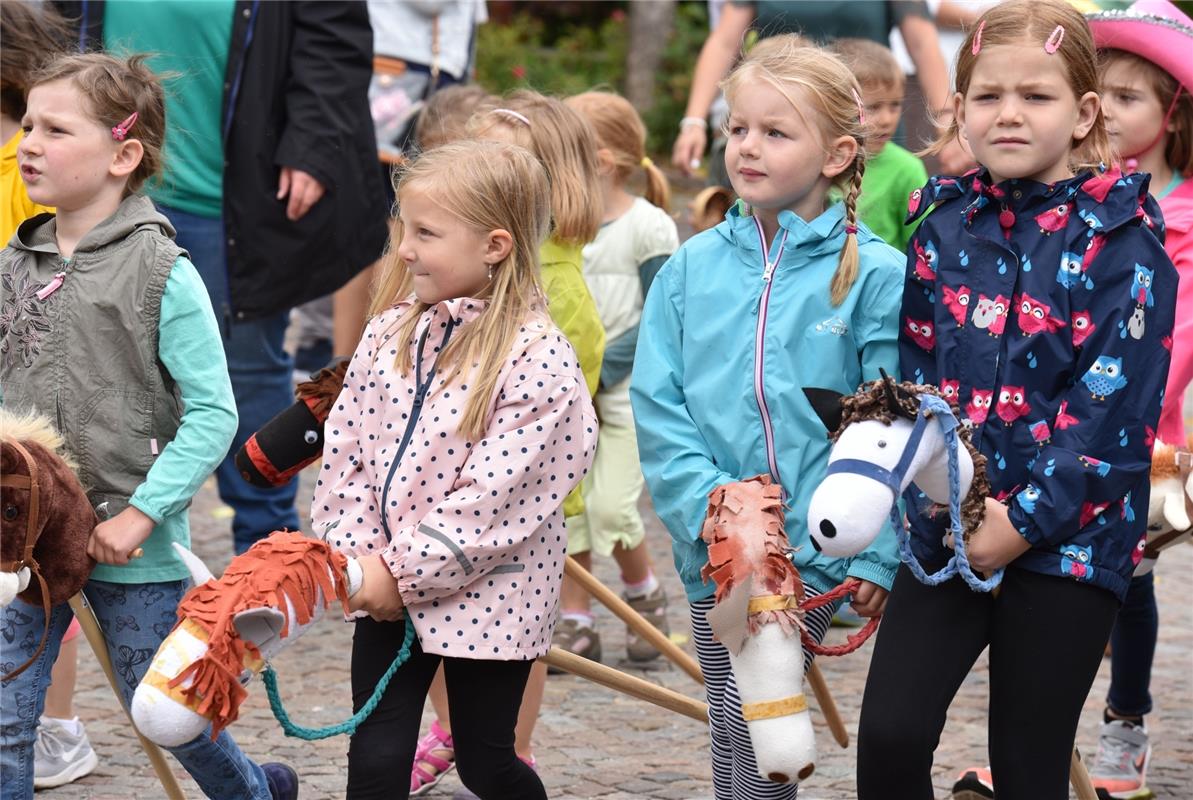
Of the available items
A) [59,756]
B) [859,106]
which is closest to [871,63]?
[859,106]

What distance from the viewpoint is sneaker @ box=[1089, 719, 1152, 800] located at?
462 cm

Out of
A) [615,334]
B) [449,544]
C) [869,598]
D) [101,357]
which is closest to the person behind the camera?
[449,544]

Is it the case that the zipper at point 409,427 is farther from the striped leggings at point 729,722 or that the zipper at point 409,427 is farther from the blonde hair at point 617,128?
the blonde hair at point 617,128

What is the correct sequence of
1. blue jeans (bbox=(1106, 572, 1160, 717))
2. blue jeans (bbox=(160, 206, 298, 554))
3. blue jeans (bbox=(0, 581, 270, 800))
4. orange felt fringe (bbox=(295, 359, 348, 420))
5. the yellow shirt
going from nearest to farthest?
blue jeans (bbox=(0, 581, 270, 800))
orange felt fringe (bbox=(295, 359, 348, 420))
the yellow shirt
blue jeans (bbox=(1106, 572, 1160, 717))
blue jeans (bbox=(160, 206, 298, 554))

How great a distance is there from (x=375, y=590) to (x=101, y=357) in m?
0.91

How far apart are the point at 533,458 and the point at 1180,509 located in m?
1.57

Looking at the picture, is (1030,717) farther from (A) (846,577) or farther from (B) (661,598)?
(B) (661,598)

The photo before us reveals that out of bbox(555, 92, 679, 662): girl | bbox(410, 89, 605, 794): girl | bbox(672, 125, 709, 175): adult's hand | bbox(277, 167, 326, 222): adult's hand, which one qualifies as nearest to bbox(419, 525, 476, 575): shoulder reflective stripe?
bbox(410, 89, 605, 794): girl

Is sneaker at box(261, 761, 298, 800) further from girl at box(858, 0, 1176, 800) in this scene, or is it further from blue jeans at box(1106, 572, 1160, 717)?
blue jeans at box(1106, 572, 1160, 717)

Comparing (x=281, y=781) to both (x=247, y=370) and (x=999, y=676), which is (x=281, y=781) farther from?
(x=247, y=370)

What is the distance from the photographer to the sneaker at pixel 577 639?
557 cm

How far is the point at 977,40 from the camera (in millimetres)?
3449

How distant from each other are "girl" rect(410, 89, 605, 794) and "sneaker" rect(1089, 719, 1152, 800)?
1.64 metres

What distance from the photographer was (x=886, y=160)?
563 cm
